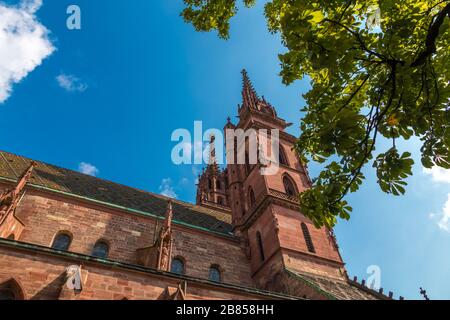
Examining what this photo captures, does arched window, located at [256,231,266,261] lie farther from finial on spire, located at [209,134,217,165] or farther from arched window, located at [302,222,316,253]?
finial on spire, located at [209,134,217,165]

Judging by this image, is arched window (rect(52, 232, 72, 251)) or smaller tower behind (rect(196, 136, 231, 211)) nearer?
arched window (rect(52, 232, 72, 251))

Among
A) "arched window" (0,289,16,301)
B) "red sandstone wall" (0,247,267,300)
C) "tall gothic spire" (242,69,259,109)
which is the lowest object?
"arched window" (0,289,16,301)

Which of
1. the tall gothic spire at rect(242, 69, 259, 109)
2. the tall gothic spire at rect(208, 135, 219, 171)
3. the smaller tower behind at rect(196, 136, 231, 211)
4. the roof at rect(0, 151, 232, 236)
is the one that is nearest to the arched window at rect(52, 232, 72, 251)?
the roof at rect(0, 151, 232, 236)

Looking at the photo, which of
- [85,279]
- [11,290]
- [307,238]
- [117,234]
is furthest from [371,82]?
[307,238]

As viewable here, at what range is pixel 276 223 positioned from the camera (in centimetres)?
1781

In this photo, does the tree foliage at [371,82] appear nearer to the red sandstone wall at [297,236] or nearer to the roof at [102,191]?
the red sandstone wall at [297,236]

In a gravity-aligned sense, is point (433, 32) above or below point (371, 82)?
below

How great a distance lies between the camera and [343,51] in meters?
3.62

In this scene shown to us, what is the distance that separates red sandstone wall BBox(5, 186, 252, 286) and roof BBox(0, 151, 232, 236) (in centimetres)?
78

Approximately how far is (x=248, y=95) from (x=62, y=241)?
2158 cm

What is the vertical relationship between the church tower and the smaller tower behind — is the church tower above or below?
below

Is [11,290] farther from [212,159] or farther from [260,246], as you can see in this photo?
[212,159]

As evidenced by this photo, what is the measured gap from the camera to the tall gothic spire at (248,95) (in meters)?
29.2

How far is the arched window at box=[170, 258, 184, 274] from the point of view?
15312 mm
